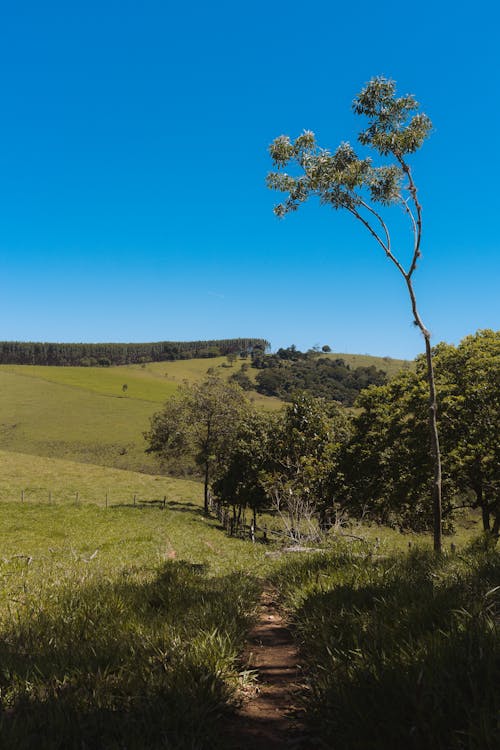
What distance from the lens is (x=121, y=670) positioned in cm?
408

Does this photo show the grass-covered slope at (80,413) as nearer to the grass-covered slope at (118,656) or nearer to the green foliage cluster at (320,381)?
the green foliage cluster at (320,381)

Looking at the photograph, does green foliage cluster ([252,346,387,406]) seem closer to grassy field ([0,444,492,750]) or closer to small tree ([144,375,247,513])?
small tree ([144,375,247,513])

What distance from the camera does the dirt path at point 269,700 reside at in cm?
345

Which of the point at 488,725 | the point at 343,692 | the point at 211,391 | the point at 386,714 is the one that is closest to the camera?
the point at 488,725

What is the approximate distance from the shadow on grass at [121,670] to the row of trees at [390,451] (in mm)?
9953

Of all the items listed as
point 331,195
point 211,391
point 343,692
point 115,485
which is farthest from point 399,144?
point 115,485

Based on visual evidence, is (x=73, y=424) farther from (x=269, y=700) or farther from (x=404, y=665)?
(x=404, y=665)

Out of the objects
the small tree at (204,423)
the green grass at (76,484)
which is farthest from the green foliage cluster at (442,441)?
the green grass at (76,484)

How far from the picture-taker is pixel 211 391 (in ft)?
153

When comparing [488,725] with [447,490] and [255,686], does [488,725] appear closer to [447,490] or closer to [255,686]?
[255,686]

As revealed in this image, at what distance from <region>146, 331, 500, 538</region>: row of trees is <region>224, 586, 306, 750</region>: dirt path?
955 cm

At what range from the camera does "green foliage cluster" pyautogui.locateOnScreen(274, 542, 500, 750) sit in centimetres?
284

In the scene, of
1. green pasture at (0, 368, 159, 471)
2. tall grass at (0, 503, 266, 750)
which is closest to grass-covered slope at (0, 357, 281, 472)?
green pasture at (0, 368, 159, 471)

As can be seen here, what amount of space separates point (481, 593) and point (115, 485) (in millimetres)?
48367
